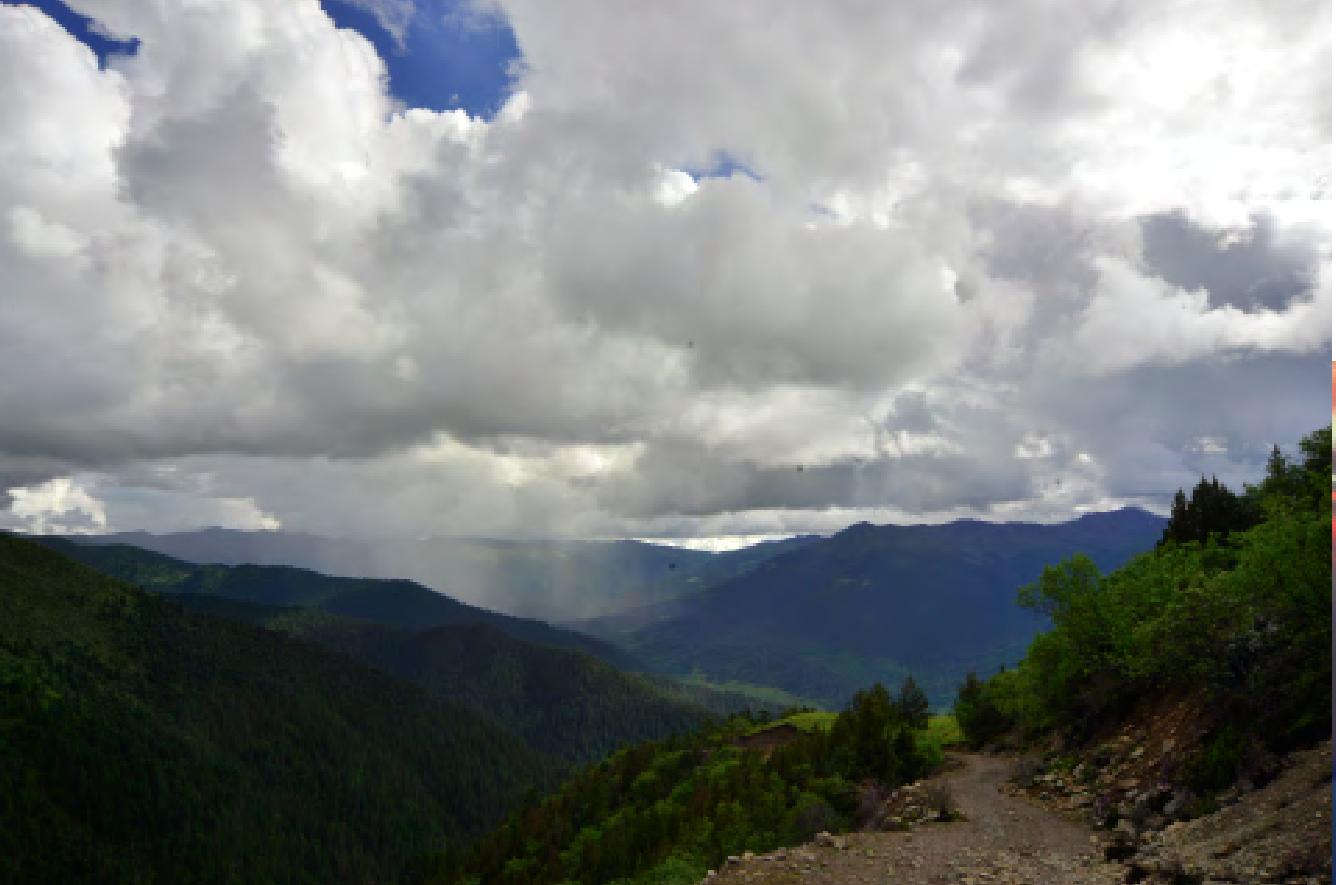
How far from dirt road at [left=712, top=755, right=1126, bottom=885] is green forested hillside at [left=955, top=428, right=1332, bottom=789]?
5.85 m

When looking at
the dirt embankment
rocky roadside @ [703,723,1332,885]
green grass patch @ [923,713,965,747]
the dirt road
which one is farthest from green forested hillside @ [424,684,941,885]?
the dirt embankment

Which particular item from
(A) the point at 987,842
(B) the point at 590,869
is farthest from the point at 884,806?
(B) the point at 590,869

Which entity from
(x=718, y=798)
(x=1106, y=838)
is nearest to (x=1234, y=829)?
(x=1106, y=838)

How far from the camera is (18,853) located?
19662cm

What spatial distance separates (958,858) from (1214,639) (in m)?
15.2

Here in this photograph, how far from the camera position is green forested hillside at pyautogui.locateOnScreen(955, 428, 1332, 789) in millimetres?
25906

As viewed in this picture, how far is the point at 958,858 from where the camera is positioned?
81.1ft

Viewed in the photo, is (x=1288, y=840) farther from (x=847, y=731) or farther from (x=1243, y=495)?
(x=1243, y=495)

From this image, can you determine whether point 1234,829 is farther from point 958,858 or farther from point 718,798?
point 718,798

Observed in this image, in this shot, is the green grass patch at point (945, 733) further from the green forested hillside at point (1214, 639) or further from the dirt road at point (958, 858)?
the dirt road at point (958, 858)

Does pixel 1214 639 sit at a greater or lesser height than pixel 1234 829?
greater

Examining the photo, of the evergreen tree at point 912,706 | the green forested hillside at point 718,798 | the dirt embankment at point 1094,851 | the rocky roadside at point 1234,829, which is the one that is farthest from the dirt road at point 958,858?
the evergreen tree at point 912,706

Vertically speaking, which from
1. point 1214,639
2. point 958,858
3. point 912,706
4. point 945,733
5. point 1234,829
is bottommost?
point 945,733

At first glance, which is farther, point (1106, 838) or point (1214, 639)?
point (1214, 639)
